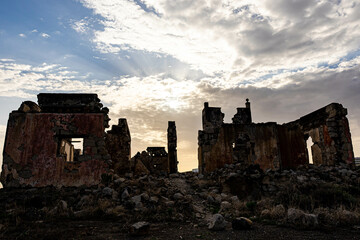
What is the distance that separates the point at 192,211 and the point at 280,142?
9.70 m

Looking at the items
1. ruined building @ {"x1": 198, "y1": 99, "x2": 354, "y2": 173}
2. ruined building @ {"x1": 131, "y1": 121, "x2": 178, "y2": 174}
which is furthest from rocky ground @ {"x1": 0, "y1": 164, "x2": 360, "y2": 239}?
ruined building @ {"x1": 131, "y1": 121, "x2": 178, "y2": 174}

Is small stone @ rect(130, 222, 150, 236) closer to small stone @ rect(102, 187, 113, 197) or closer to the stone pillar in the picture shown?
small stone @ rect(102, 187, 113, 197)

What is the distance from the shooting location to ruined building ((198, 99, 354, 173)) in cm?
1245

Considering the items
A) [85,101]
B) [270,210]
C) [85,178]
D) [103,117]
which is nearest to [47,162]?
[85,178]

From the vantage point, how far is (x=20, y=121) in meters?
9.57

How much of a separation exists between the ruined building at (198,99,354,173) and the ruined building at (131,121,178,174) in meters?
5.95

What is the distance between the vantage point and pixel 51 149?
9.41 meters

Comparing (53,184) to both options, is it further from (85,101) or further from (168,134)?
(168,134)

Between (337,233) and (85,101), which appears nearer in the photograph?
(337,233)

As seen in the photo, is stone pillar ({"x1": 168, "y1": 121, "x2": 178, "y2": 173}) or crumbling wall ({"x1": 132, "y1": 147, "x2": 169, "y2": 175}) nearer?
crumbling wall ({"x1": 132, "y1": 147, "x2": 169, "y2": 175})

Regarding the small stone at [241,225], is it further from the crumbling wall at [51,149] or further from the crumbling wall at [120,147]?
the crumbling wall at [120,147]

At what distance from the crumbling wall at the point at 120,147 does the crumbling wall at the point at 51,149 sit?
14.8ft

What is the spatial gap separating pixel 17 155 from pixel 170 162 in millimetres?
11821

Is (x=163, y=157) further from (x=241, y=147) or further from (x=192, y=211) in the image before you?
(x=192, y=211)
